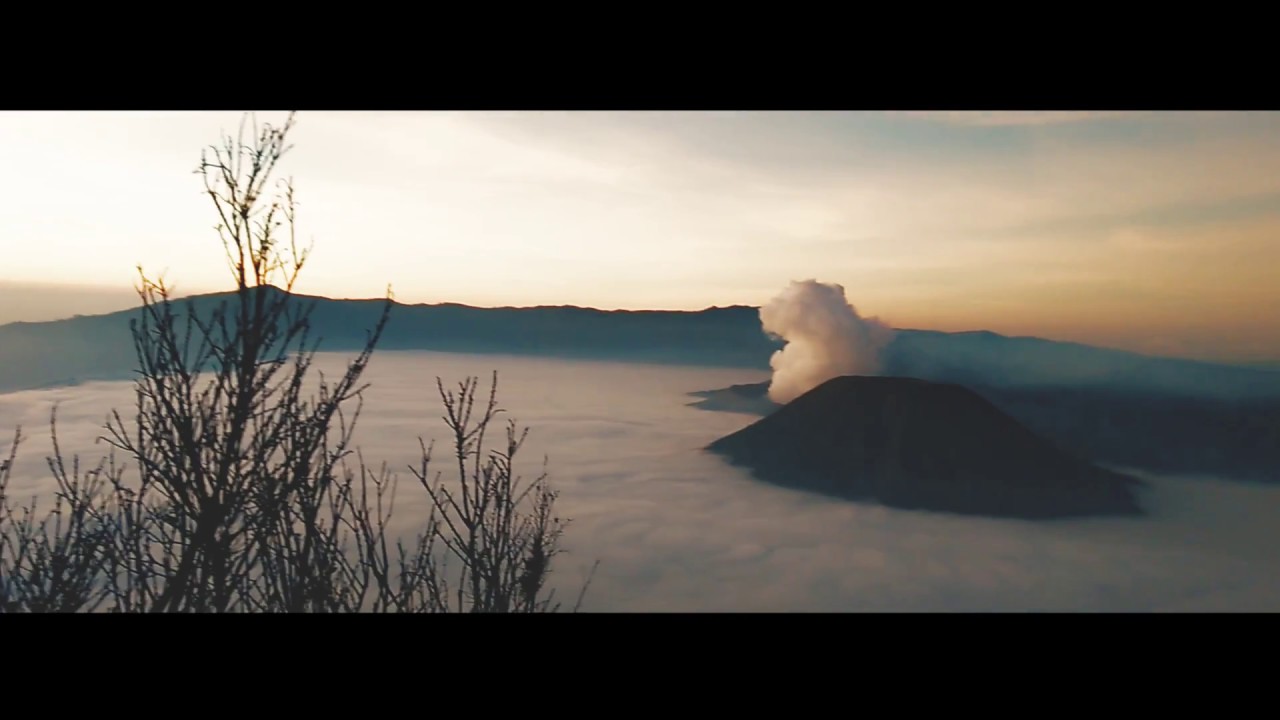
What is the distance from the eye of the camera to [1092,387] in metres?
36.7

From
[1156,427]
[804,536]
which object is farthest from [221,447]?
[1156,427]

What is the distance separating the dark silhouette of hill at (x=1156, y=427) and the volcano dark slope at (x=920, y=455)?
5.26 feet

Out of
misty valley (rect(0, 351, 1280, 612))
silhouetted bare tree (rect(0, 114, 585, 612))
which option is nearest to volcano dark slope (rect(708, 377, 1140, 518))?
misty valley (rect(0, 351, 1280, 612))

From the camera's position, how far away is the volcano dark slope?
38000mm

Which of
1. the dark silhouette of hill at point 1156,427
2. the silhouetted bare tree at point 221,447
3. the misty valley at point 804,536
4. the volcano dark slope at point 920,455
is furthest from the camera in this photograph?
the volcano dark slope at point 920,455

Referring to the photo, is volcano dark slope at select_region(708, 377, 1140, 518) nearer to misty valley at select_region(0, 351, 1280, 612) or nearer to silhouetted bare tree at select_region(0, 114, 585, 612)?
misty valley at select_region(0, 351, 1280, 612)

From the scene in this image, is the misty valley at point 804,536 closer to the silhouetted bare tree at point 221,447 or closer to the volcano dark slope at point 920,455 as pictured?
the volcano dark slope at point 920,455

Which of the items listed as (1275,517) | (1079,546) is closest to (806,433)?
(1079,546)

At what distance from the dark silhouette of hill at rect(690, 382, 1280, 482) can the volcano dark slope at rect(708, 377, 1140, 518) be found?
160 cm

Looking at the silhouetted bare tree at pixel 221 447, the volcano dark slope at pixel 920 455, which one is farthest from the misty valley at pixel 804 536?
the silhouetted bare tree at pixel 221 447

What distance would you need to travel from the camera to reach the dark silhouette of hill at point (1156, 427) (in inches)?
1309

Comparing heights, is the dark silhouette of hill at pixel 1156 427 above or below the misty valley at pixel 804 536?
above

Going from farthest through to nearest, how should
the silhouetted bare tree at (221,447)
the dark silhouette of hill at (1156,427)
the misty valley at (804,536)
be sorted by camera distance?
the dark silhouette of hill at (1156,427)
the misty valley at (804,536)
the silhouetted bare tree at (221,447)

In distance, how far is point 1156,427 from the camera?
126 ft
